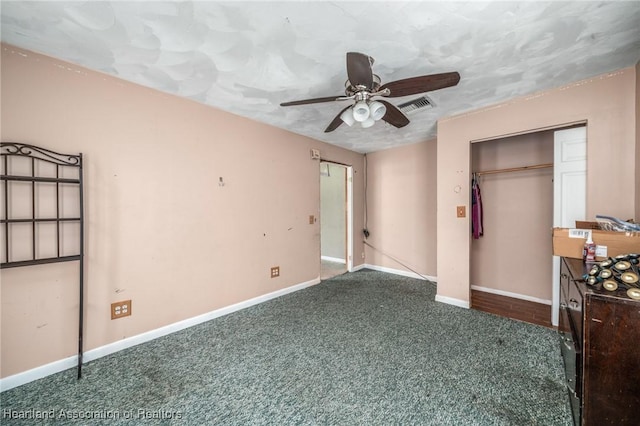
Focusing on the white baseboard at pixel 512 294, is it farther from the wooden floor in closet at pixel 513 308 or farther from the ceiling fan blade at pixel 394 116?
the ceiling fan blade at pixel 394 116

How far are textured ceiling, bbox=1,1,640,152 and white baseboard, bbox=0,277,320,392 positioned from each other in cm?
232

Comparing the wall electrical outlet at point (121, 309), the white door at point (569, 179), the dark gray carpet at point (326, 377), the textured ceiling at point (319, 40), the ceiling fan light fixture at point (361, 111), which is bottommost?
the dark gray carpet at point (326, 377)

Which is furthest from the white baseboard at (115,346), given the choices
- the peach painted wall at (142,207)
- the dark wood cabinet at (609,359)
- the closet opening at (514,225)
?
the closet opening at (514,225)

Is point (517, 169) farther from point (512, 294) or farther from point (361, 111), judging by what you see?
point (361, 111)

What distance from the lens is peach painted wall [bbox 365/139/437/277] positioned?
404 cm

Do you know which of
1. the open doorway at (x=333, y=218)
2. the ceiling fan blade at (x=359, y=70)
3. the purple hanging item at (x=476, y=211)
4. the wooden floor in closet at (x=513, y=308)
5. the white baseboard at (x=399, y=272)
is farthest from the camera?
the open doorway at (x=333, y=218)

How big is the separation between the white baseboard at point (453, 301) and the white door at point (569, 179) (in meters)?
0.76

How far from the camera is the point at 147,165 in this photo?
226cm

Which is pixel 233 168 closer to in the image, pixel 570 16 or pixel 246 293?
pixel 246 293

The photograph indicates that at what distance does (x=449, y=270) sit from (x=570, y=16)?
8.22 ft

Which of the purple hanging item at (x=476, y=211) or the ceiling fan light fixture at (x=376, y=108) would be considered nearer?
the ceiling fan light fixture at (x=376, y=108)

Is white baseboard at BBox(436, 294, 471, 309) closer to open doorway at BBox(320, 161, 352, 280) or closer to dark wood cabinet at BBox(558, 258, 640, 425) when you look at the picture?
dark wood cabinet at BBox(558, 258, 640, 425)

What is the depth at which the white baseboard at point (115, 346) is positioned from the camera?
1676mm

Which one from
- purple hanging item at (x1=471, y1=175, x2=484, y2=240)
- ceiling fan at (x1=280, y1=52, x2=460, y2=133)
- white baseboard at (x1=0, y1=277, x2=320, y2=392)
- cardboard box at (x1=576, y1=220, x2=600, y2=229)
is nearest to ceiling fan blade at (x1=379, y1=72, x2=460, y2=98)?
ceiling fan at (x1=280, y1=52, x2=460, y2=133)
